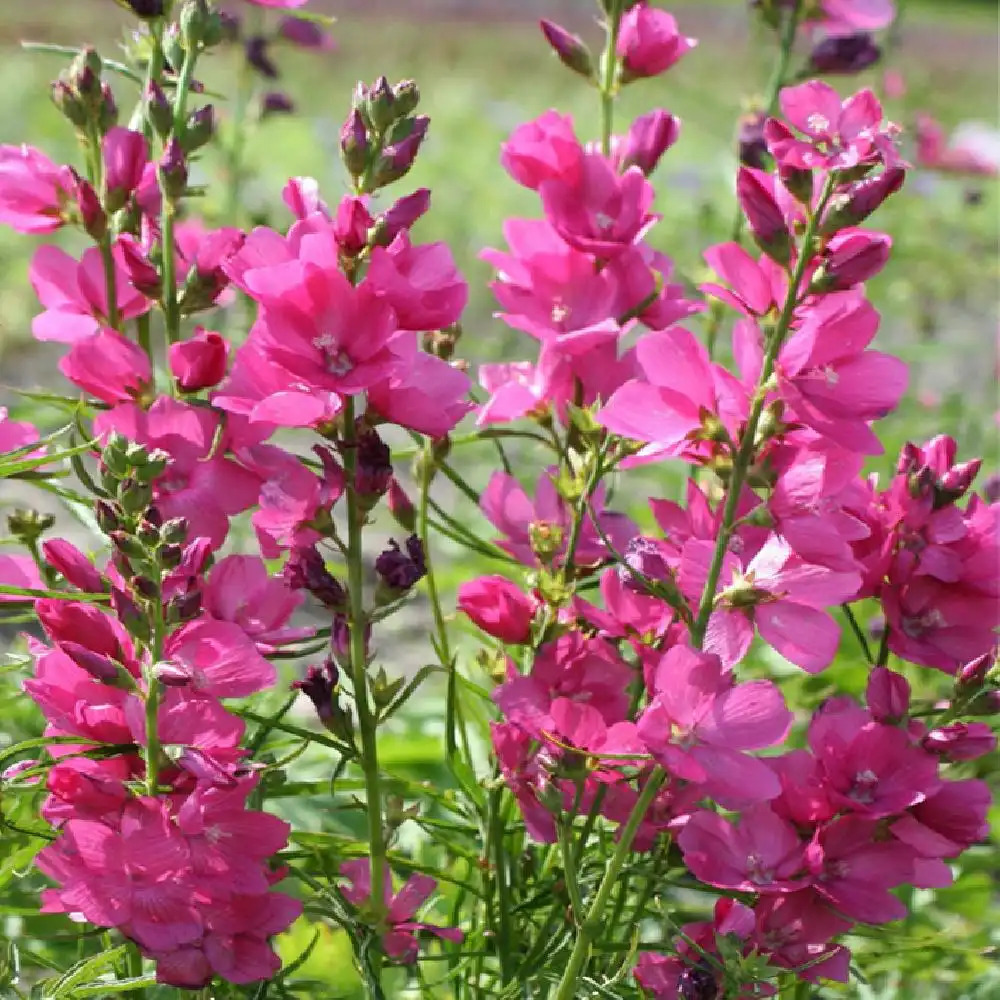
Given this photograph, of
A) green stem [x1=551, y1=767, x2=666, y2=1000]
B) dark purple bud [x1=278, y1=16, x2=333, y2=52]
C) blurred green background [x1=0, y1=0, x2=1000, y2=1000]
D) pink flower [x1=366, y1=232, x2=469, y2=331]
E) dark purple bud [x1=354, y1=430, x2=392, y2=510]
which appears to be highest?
pink flower [x1=366, y1=232, x2=469, y2=331]

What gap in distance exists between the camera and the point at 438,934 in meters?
1.03

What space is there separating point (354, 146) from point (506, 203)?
542cm

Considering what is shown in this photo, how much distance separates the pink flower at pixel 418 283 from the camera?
2.87 ft

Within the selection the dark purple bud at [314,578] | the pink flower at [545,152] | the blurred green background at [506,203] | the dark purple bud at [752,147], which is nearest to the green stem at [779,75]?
the dark purple bud at [752,147]

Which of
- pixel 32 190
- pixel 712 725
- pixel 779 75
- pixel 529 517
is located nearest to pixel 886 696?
pixel 712 725

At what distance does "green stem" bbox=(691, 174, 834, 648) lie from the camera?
0.85 metres

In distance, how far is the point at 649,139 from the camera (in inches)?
42.5

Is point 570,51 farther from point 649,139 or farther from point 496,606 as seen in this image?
point 496,606

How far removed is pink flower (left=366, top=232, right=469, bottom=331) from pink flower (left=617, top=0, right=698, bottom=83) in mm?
331

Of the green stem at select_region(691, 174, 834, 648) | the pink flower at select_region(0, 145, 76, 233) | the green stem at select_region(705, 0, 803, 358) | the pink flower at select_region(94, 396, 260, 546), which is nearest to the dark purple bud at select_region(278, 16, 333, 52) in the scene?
the green stem at select_region(705, 0, 803, 358)

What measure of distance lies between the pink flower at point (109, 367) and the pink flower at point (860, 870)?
1.60ft

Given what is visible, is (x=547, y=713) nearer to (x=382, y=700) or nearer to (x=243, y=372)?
(x=382, y=700)

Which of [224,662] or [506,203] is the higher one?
[224,662]

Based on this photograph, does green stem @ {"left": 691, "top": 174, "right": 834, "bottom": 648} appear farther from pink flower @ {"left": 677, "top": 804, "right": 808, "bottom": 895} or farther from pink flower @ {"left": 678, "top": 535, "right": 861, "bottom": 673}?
pink flower @ {"left": 677, "top": 804, "right": 808, "bottom": 895}
